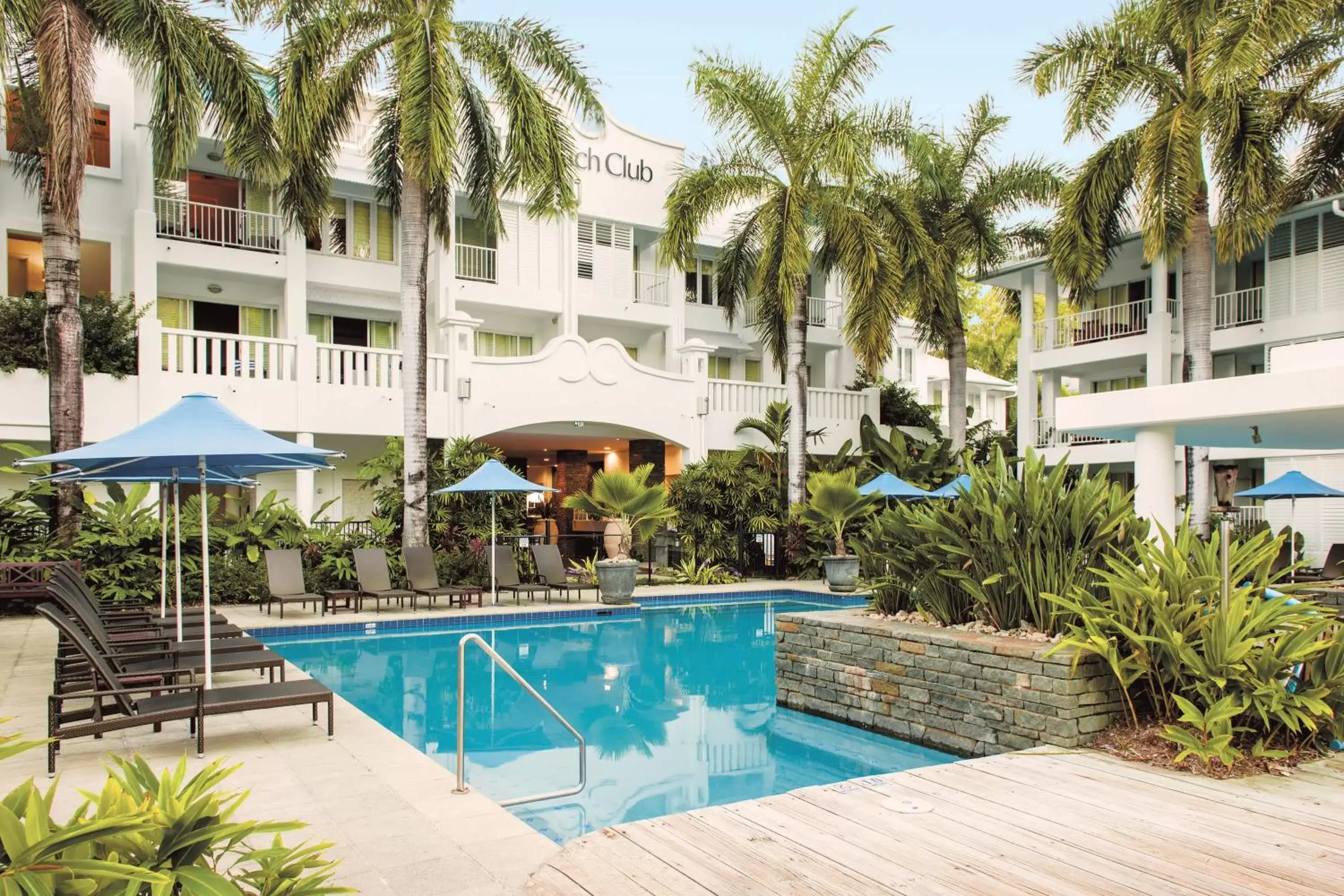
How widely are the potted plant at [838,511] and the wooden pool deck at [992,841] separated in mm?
13178

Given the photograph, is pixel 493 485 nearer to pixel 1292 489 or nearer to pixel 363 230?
pixel 363 230

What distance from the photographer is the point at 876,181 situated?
22625 mm

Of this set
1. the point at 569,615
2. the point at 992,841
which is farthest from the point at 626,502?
the point at 992,841

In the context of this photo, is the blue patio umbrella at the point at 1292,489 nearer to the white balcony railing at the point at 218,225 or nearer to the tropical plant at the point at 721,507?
the tropical plant at the point at 721,507

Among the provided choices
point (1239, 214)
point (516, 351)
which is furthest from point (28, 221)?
point (1239, 214)

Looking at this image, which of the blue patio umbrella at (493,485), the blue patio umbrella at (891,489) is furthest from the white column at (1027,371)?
the blue patio umbrella at (493,485)

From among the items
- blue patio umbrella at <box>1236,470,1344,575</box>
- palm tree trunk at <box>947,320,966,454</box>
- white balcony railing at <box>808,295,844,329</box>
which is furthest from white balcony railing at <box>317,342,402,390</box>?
blue patio umbrella at <box>1236,470,1344,575</box>

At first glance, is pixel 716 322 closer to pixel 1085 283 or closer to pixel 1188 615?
pixel 1085 283

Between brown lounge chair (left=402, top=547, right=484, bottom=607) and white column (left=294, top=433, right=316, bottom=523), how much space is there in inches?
108

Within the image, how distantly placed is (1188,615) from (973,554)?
5.92ft

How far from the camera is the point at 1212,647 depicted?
6.31 metres

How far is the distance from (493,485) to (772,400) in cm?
973

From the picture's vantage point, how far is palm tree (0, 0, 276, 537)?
13.5 meters

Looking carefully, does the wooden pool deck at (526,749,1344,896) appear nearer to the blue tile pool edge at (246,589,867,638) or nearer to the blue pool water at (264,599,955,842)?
the blue pool water at (264,599,955,842)
